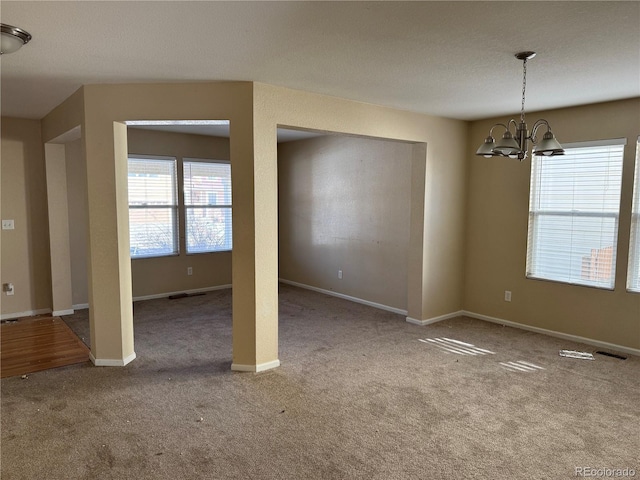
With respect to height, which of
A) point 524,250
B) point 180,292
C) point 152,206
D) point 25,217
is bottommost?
point 180,292

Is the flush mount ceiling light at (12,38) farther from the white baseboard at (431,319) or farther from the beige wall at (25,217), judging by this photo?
the white baseboard at (431,319)

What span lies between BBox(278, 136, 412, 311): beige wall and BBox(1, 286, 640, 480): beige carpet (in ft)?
4.94

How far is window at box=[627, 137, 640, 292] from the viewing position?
4008 mm

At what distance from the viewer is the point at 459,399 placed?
3.17m

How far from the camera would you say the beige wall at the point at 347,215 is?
554 cm

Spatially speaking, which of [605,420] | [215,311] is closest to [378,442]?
[605,420]

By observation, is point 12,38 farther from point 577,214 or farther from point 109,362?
point 577,214

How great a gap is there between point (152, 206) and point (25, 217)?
59.9 inches

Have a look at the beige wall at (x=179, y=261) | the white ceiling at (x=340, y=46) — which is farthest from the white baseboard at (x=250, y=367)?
the beige wall at (x=179, y=261)

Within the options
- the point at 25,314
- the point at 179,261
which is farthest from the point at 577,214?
the point at 25,314

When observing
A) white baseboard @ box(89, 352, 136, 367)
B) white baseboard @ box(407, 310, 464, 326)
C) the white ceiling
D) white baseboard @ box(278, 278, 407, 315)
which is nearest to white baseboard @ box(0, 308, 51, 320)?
white baseboard @ box(89, 352, 136, 367)

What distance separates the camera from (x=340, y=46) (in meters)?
2.61

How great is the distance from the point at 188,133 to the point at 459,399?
17.0 ft

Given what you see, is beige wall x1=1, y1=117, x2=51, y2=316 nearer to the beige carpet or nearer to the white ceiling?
the white ceiling
